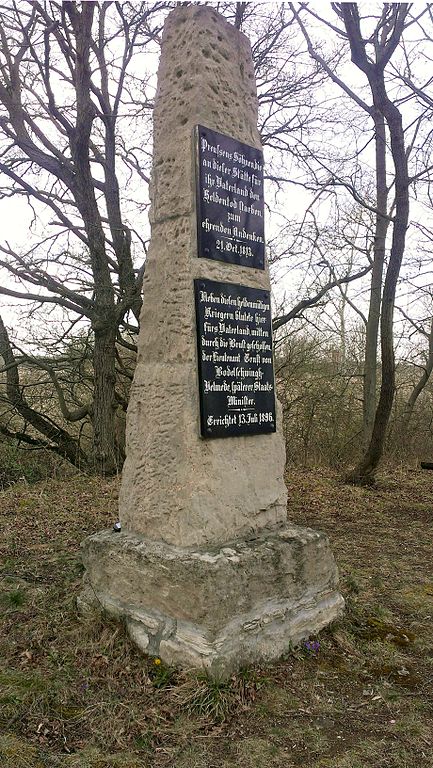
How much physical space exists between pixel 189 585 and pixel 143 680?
51cm

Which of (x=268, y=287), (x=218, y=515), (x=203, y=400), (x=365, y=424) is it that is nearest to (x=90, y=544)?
(x=218, y=515)

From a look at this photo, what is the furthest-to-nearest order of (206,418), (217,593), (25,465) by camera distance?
(25,465), (206,418), (217,593)

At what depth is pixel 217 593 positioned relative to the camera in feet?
9.66

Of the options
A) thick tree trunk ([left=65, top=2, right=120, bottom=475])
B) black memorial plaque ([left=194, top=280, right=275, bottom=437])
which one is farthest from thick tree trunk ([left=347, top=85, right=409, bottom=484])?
black memorial plaque ([left=194, top=280, right=275, bottom=437])

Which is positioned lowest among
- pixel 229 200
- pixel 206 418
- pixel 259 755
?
pixel 259 755

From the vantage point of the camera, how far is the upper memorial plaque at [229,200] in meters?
3.38

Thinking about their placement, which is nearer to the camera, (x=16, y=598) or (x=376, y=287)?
(x=16, y=598)

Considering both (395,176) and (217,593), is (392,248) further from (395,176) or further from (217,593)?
(217,593)

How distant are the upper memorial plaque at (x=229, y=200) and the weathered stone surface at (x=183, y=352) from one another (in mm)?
64

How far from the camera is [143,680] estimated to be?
9.61 ft

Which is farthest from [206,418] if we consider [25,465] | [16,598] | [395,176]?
[25,465]

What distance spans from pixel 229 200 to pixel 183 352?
993 millimetres

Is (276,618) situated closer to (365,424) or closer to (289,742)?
(289,742)

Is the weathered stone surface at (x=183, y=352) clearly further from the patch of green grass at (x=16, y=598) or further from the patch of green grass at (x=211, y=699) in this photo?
the patch of green grass at (x=16, y=598)
